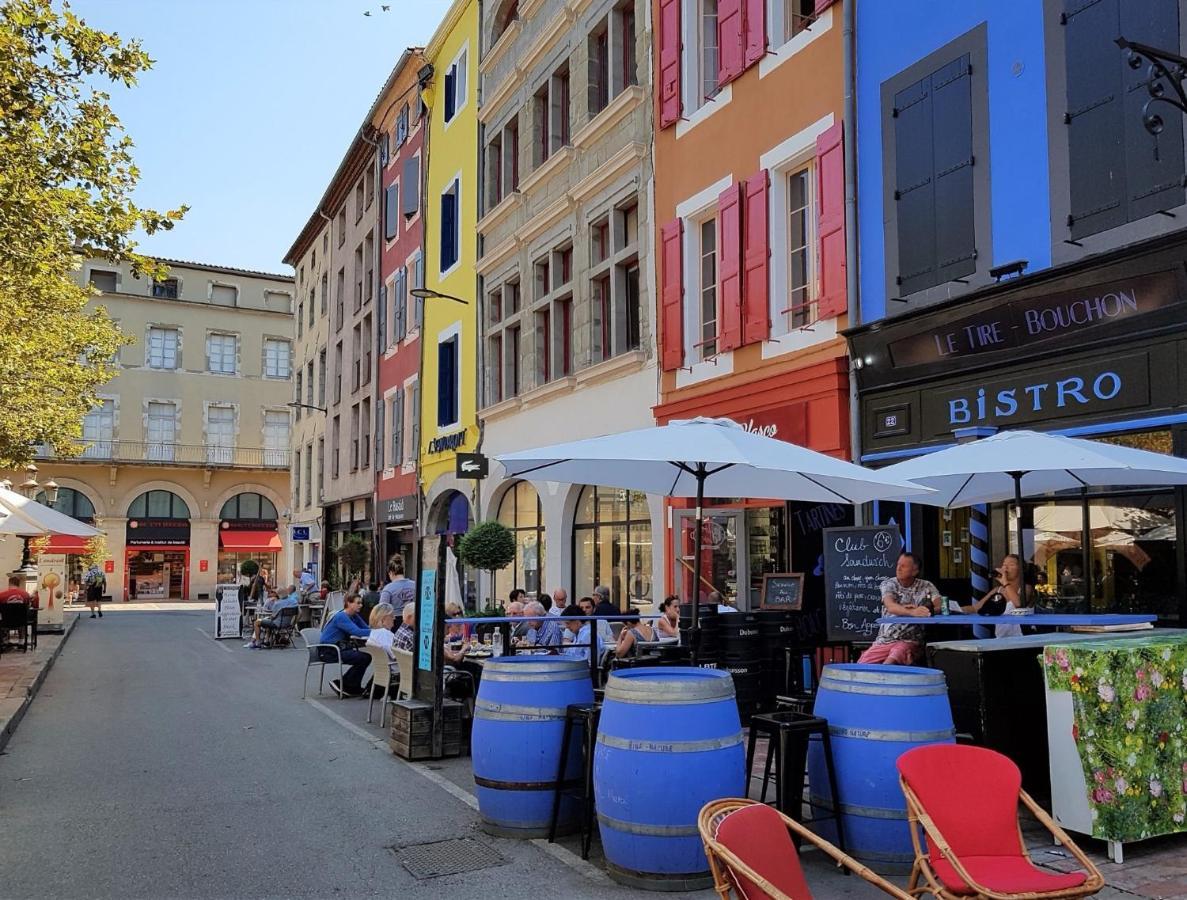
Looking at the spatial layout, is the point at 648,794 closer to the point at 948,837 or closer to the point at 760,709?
the point at 948,837

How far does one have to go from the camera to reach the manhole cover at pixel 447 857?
5.70 meters

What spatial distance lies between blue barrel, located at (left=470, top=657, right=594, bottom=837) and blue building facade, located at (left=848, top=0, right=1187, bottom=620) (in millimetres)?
4619

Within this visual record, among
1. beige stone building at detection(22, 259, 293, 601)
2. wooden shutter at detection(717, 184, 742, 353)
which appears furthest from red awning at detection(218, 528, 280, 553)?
wooden shutter at detection(717, 184, 742, 353)

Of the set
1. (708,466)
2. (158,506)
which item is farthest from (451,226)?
(158,506)

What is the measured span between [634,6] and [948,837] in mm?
14546

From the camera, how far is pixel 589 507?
57.4 ft

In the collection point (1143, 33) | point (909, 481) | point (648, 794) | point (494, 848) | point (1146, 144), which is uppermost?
point (1143, 33)

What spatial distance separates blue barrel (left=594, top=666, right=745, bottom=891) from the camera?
5.16m

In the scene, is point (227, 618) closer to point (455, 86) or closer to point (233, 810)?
point (455, 86)

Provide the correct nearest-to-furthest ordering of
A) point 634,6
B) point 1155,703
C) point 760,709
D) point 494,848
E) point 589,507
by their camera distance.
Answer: point 1155,703 → point 494,848 → point 760,709 → point 634,6 → point 589,507

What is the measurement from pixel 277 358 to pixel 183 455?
22.3 ft

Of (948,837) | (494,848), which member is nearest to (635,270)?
(494,848)

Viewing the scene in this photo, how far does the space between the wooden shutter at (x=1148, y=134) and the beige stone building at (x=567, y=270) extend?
766 centimetres

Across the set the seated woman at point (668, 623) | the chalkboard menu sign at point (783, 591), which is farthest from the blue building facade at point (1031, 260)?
the seated woman at point (668, 623)
